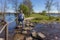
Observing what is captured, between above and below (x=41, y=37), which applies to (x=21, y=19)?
above

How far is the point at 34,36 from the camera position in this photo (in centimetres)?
1377

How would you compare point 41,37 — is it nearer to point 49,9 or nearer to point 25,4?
point 49,9

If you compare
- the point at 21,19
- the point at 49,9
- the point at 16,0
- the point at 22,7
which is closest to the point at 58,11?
the point at 49,9

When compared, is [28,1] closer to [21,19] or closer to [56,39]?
[21,19]

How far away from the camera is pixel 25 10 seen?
1901 inches

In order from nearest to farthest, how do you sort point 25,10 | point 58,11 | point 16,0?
point 16,0, point 25,10, point 58,11

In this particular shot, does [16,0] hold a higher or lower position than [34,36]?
higher

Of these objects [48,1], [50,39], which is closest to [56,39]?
[50,39]

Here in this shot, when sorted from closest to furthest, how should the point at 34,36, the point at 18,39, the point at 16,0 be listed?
1. the point at 18,39
2. the point at 34,36
3. the point at 16,0

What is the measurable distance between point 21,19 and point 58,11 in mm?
37426

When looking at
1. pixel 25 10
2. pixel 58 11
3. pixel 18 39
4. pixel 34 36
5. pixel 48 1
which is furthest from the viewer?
pixel 58 11

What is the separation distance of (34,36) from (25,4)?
36823mm

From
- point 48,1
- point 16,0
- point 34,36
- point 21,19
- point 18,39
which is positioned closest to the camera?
point 18,39

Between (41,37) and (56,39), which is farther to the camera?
(56,39)
